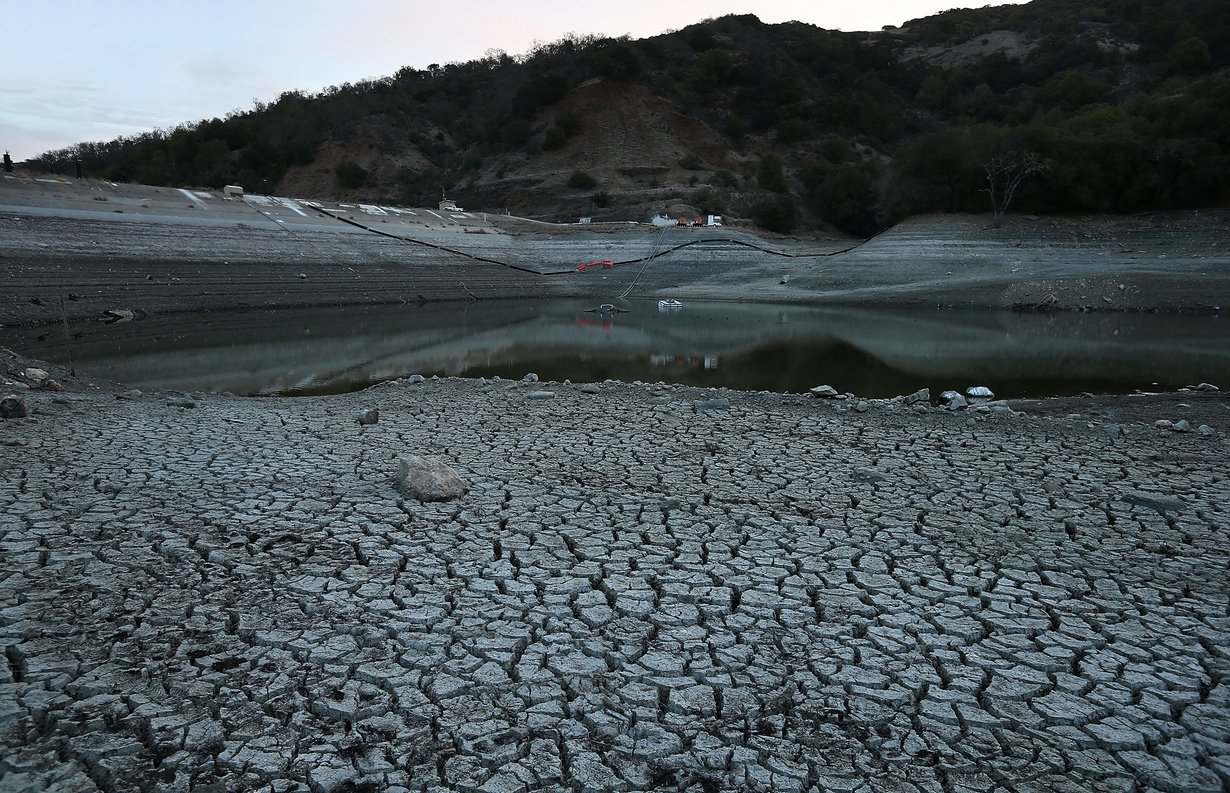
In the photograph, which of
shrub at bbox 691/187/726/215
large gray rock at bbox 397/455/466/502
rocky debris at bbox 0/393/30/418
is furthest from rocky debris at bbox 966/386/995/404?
shrub at bbox 691/187/726/215

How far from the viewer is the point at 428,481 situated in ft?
18.2

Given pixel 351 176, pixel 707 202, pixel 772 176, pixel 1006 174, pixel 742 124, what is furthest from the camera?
pixel 742 124

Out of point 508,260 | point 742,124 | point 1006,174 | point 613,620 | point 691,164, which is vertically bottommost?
point 613,620

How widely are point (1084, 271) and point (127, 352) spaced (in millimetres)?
28517

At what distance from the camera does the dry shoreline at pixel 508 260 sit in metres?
21.4

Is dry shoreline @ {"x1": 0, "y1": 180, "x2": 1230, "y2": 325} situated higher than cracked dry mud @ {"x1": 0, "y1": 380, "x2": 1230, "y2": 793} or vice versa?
dry shoreline @ {"x1": 0, "y1": 180, "x2": 1230, "y2": 325}

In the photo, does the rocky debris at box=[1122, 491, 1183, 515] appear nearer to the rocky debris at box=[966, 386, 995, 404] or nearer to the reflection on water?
the rocky debris at box=[966, 386, 995, 404]

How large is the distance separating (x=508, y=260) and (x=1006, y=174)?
22.0 meters

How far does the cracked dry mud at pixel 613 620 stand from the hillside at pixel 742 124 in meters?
31.9

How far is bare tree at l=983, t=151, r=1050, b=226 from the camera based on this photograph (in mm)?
31297

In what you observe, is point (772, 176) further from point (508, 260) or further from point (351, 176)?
point (351, 176)

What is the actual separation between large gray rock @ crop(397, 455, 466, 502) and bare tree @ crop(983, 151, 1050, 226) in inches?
1253

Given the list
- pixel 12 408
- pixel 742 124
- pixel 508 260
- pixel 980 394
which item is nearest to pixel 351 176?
pixel 508 260

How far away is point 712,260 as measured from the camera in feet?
109
